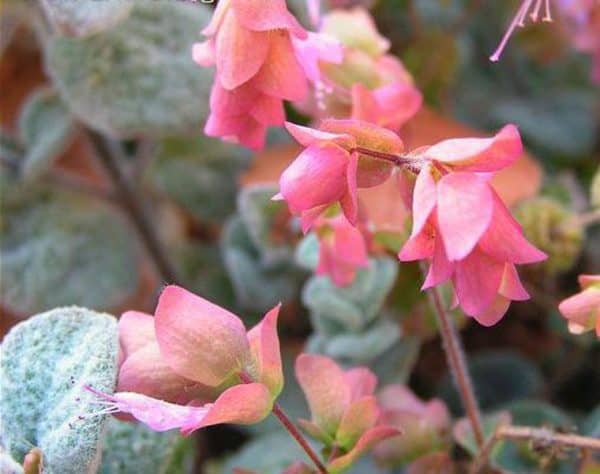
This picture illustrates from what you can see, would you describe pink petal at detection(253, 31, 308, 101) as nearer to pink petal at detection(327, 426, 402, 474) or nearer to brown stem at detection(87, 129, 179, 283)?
pink petal at detection(327, 426, 402, 474)

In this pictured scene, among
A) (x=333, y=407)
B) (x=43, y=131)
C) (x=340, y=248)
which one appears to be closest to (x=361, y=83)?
(x=340, y=248)

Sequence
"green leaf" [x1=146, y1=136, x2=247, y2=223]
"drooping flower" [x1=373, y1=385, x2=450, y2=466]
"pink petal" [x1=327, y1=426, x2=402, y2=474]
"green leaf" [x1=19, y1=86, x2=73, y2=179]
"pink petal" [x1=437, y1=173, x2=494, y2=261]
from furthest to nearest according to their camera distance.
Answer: "green leaf" [x1=146, y1=136, x2=247, y2=223]
"green leaf" [x1=19, y1=86, x2=73, y2=179]
"drooping flower" [x1=373, y1=385, x2=450, y2=466]
"pink petal" [x1=327, y1=426, x2=402, y2=474]
"pink petal" [x1=437, y1=173, x2=494, y2=261]

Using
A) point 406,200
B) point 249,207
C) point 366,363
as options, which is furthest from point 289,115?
point 406,200

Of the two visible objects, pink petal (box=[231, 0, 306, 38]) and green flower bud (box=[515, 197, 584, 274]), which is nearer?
pink petal (box=[231, 0, 306, 38])

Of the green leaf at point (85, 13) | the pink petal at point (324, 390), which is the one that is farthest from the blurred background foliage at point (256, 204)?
the pink petal at point (324, 390)

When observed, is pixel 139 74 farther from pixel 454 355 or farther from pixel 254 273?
pixel 454 355

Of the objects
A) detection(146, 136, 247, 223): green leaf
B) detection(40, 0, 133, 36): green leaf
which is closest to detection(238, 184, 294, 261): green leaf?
detection(146, 136, 247, 223): green leaf
